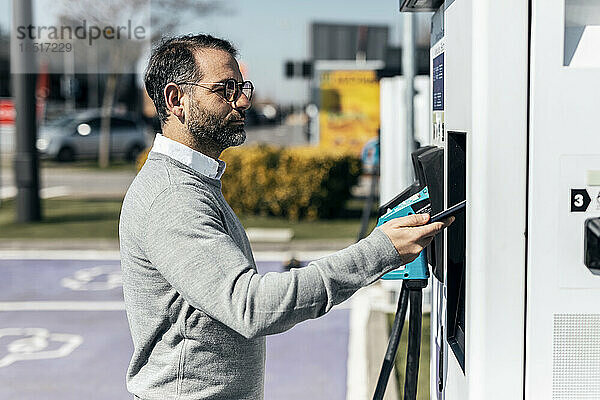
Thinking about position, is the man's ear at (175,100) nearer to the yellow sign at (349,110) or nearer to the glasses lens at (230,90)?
the glasses lens at (230,90)

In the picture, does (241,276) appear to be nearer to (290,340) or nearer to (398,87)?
(290,340)

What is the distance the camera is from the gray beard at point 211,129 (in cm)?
226

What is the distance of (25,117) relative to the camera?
12.2 metres

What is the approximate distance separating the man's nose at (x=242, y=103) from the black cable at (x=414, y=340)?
69 centimetres

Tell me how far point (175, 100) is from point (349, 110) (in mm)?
18463

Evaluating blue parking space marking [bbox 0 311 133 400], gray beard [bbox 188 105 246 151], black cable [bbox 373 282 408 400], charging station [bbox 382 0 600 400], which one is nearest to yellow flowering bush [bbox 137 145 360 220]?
blue parking space marking [bbox 0 311 133 400]

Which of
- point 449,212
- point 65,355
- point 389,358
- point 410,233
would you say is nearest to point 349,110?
point 65,355

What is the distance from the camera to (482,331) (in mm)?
2066

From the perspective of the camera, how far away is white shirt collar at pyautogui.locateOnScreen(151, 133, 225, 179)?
7.41ft

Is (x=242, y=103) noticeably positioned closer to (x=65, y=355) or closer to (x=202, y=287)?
(x=202, y=287)

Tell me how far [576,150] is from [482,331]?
48cm

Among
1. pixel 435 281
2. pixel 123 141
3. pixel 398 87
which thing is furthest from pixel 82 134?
pixel 435 281

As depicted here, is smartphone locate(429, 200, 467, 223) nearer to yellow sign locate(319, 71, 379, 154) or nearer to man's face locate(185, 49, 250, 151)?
man's face locate(185, 49, 250, 151)

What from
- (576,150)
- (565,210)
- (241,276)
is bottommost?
(241,276)
